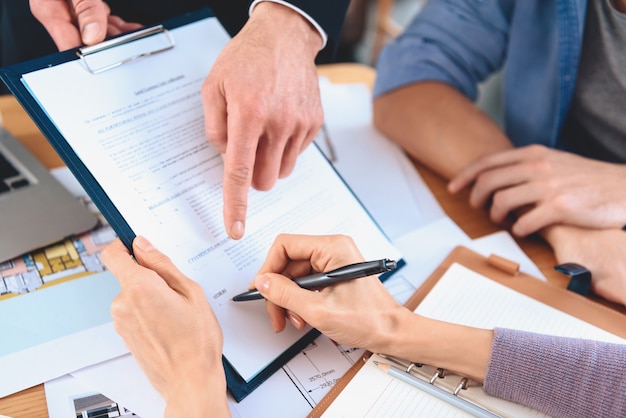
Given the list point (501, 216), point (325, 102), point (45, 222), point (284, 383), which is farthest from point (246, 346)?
point (325, 102)

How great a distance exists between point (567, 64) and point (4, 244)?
0.93m

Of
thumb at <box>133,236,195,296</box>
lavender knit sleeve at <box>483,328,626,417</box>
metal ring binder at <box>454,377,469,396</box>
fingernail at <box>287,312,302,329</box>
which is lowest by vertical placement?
A: lavender knit sleeve at <box>483,328,626,417</box>

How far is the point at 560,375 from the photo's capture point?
0.56 meters

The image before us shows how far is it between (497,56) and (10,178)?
3.07 feet

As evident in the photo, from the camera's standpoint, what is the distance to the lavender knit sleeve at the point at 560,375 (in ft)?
1.81

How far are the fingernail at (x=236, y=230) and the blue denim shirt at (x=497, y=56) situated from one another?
53cm

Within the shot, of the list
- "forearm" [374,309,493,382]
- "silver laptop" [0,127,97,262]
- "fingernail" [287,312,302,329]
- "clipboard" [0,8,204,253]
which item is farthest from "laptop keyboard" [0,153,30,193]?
"forearm" [374,309,493,382]

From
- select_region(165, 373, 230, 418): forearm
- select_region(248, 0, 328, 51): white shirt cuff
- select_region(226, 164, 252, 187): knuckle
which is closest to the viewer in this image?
select_region(165, 373, 230, 418): forearm

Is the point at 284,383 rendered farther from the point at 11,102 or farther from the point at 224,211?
the point at 11,102

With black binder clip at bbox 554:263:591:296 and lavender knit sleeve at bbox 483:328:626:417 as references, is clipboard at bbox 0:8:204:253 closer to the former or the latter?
lavender knit sleeve at bbox 483:328:626:417

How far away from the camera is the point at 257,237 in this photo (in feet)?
2.21

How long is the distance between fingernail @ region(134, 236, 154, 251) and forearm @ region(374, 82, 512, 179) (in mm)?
573

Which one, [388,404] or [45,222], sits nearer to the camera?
[388,404]

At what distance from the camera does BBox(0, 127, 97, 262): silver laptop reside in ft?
2.33
